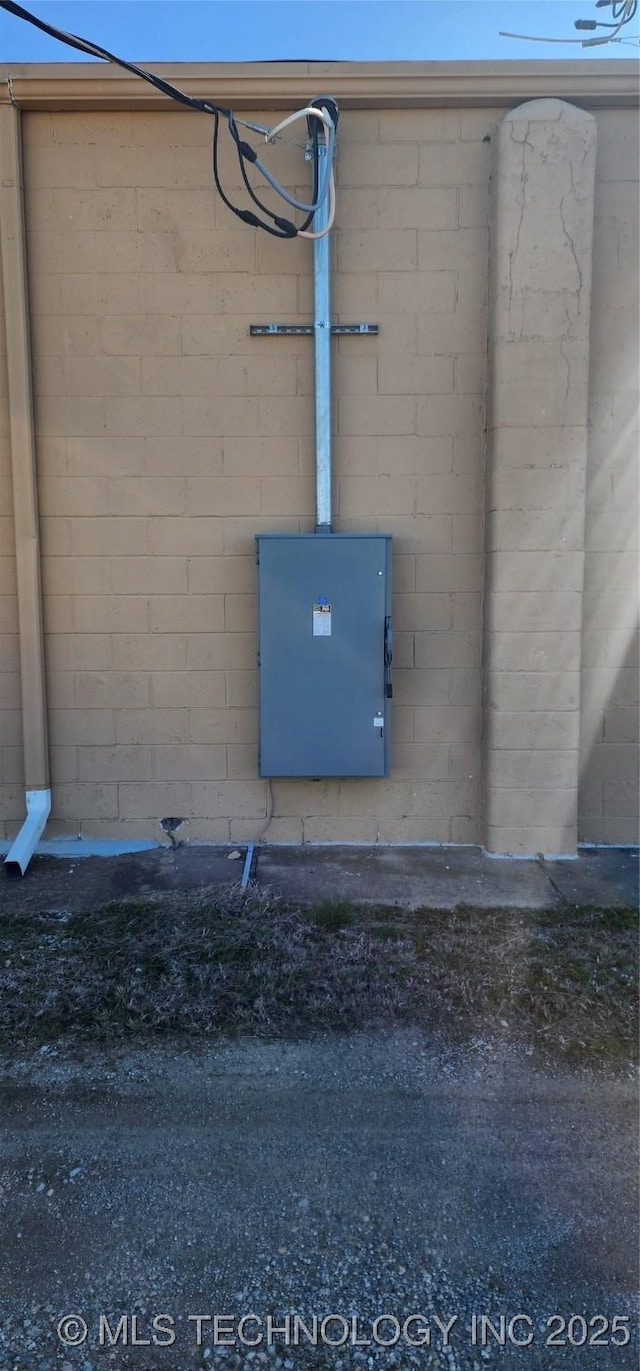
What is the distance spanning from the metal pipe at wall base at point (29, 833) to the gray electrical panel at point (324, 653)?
1.35 m

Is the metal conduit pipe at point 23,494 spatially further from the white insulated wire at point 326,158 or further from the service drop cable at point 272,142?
the white insulated wire at point 326,158

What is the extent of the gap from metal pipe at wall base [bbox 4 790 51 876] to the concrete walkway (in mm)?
80

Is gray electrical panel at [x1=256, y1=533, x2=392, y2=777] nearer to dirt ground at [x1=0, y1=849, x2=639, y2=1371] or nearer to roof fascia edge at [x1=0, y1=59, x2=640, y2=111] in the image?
dirt ground at [x1=0, y1=849, x2=639, y2=1371]

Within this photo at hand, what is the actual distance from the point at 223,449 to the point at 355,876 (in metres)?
2.57

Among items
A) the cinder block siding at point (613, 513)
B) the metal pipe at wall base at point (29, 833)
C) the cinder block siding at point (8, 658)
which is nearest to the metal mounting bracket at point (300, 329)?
the cinder block siding at point (613, 513)

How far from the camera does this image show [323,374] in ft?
14.9

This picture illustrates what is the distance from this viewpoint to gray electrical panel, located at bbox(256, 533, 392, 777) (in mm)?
4488

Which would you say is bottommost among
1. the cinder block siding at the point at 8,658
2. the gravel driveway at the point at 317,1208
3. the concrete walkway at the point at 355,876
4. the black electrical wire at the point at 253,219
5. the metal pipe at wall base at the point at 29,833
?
the gravel driveway at the point at 317,1208

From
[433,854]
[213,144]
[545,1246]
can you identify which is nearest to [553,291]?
[213,144]

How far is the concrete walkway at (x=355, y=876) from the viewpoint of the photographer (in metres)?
4.11

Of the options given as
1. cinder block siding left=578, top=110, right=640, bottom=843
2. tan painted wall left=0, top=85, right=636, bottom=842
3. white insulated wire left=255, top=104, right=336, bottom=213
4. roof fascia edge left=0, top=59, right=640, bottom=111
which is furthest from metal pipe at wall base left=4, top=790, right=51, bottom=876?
roof fascia edge left=0, top=59, right=640, bottom=111

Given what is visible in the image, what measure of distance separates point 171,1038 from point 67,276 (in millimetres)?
4146

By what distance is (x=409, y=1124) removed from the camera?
250 cm

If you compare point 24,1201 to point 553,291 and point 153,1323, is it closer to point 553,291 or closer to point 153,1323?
point 153,1323
